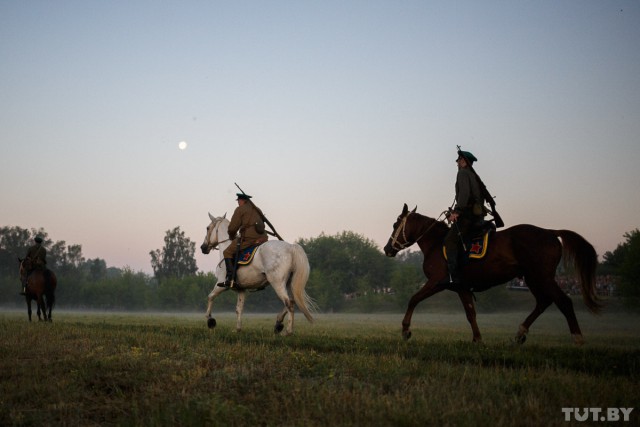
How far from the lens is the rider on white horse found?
16078 mm

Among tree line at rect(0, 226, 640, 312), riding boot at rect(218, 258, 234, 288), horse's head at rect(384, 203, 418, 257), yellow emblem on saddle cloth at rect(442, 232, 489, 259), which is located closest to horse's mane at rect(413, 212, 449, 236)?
horse's head at rect(384, 203, 418, 257)

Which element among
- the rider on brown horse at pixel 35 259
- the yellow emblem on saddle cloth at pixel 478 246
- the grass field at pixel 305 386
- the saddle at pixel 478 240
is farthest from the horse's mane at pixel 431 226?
the rider on brown horse at pixel 35 259

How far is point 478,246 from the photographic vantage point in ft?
39.8

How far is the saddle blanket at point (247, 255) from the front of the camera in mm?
15883

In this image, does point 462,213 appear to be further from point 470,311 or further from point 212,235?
point 212,235

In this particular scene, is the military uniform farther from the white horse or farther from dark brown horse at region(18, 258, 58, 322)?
dark brown horse at region(18, 258, 58, 322)

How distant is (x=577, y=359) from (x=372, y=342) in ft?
14.4

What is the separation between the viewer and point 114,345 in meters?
11.2

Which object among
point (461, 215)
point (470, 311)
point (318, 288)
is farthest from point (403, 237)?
point (318, 288)

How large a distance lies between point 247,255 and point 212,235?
2.60m

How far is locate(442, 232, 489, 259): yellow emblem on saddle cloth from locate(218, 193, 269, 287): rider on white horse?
21.5 feet

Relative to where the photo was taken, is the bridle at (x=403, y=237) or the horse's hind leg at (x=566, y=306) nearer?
the horse's hind leg at (x=566, y=306)

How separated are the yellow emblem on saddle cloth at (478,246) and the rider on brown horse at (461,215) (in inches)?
9.6

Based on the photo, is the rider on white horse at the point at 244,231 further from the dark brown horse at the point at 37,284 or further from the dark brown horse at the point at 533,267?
the dark brown horse at the point at 37,284
